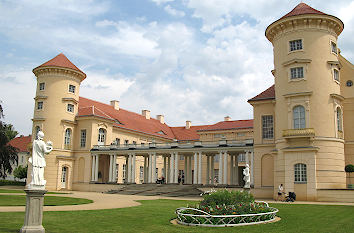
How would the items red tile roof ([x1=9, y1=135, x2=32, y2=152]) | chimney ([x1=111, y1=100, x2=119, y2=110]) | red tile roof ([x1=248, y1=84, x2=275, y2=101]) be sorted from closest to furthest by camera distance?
red tile roof ([x1=248, y1=84, x2=275, y2=101]) < chimney ([x1=111, y1=100, x2=119, y2=110]) < red tile roof ([x1=9, y1=135, x2=32, y2=152])

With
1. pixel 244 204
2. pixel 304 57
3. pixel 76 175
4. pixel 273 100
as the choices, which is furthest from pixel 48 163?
pixel 244 204

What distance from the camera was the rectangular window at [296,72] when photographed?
32594 mm

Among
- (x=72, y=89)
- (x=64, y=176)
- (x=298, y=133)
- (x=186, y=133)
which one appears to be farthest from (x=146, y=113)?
(x=298, y=133)

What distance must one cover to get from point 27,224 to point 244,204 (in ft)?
28.4

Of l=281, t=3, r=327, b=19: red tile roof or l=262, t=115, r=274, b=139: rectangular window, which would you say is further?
l=262, t=115, r=274, b=139: rectangular window

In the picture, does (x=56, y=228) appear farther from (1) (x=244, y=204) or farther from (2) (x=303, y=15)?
(2) (x=303, y=15)

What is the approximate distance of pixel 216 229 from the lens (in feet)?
43.4

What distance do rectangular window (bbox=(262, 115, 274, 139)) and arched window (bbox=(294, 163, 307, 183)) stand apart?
607cm

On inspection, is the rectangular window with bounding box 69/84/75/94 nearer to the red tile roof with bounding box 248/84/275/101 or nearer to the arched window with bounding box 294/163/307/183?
the red tile roof with bounding box 248/84/275/101

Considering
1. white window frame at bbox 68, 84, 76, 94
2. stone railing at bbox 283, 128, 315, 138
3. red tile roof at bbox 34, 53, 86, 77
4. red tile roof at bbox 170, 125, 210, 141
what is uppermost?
red tile roof at bbox 34, 53, 86, 77

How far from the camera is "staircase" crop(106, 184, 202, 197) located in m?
37.6

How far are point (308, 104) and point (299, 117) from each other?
1.39 meters

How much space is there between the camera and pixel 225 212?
14.6m

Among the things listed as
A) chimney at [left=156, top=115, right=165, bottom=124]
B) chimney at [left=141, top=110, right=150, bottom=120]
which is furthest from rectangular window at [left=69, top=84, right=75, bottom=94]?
chimney at [left=156, top=115, right=165, bottom=124]
